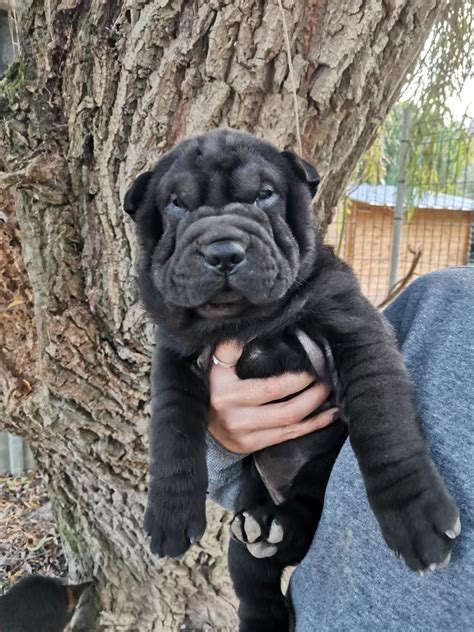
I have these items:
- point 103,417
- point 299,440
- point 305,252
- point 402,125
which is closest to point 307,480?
point 299,440

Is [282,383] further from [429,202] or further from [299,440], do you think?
[429,202]

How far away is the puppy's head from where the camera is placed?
3.90ft

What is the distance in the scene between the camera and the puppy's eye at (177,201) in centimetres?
135

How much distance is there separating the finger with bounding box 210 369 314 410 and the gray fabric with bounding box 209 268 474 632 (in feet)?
0.69

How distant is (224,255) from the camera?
116 cm

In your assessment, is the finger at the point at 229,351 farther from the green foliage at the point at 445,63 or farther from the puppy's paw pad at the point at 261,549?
the green foliage at the point at 445,63

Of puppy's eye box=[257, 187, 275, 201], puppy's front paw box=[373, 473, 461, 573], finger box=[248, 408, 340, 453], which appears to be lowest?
finger box=[248, 408, 340, 453]

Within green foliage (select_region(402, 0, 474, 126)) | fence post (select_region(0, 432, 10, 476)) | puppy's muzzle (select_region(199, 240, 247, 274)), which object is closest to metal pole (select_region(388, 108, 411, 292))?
green foliage (select_region(402, 0, 474, 126))

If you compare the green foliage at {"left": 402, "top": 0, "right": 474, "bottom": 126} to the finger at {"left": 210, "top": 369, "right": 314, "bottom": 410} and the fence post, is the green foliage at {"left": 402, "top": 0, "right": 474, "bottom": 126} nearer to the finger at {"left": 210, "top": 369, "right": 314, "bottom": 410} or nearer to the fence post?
the finger at {"left": 210, "top": 369, "right": 314, "bottom": 410}

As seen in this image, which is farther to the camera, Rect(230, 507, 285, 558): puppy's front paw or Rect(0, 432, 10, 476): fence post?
Rect(0, 432, 10, 476): fence post

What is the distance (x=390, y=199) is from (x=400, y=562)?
6451mm

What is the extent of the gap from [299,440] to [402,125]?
137 inches

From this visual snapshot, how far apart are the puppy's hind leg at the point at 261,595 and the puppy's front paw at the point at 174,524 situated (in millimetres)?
367

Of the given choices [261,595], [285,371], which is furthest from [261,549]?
[285,371]
